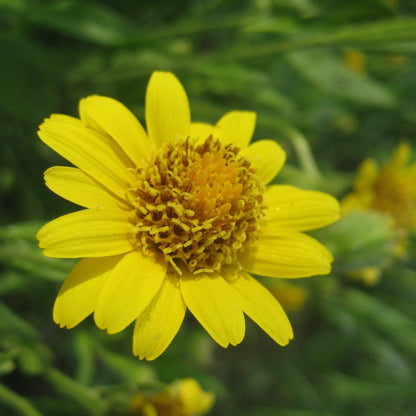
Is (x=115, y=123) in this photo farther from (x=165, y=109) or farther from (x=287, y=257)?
(x=287, y=257)

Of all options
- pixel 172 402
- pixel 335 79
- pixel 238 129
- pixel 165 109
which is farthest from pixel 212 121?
pixel 172 402

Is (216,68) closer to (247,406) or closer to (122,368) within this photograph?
(122,368)

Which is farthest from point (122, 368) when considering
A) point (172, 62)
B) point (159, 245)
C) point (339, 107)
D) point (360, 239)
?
point (339, 107)

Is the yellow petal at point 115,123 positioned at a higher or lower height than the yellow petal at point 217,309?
higher

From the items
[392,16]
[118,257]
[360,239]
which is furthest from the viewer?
[392,16]

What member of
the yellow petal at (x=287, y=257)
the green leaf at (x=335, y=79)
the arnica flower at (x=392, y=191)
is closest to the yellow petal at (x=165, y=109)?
the yellow petal at (x=287, y=257)

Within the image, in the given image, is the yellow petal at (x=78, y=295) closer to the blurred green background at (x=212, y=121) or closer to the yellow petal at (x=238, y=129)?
the blurred green background at (x=212, y=121)
